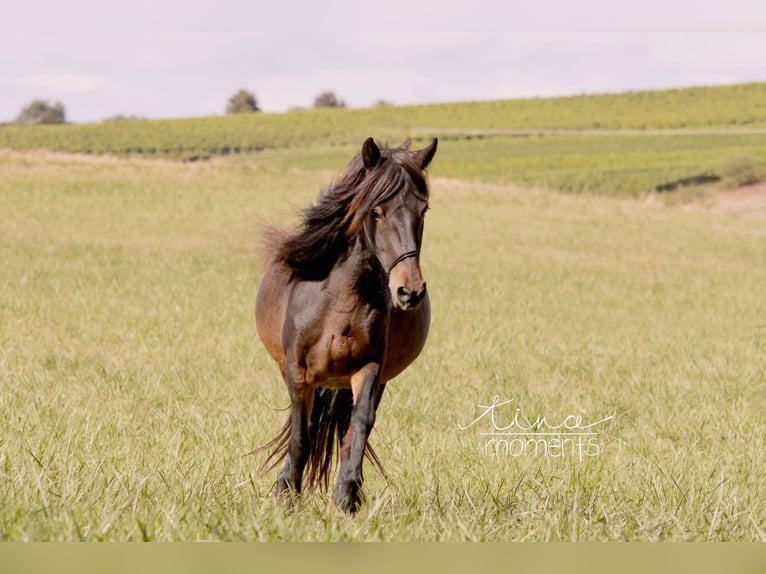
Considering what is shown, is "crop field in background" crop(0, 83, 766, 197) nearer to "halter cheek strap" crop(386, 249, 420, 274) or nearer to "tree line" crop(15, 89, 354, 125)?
"tree line" crop(15, 89, 354, 125)

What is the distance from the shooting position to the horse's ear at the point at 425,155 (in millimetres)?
5223

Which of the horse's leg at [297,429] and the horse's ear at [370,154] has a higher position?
the horse's ear at [370,154]

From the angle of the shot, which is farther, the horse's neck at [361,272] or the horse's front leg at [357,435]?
the horse's neck at [361,272]

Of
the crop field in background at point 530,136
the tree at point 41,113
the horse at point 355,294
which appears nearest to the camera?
the horse at point 355,294

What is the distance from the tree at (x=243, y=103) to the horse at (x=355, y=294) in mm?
111072

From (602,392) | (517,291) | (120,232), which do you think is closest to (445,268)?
(517,291)

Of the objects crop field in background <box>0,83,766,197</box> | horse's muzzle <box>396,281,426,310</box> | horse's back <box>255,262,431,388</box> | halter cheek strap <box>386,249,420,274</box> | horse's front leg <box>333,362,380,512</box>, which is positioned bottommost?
horse's front leg <box>333,362,380,512</box>

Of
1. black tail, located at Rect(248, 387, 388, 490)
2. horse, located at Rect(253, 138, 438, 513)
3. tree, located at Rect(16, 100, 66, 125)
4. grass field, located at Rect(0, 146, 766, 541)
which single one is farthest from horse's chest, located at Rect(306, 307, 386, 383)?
tree, located at Rect(16, 100, 66, 125)

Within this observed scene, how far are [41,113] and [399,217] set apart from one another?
123953mm

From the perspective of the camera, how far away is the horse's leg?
218 inches

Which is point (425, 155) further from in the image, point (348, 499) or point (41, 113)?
point (41, 113)

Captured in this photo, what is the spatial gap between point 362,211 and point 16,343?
28.0 ft

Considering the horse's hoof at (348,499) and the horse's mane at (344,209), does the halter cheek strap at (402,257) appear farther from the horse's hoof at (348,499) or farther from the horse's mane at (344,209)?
the horse's hoof at (348,499)

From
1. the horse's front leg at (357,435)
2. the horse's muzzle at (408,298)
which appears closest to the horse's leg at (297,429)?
the horse's front leg at (357,435)
